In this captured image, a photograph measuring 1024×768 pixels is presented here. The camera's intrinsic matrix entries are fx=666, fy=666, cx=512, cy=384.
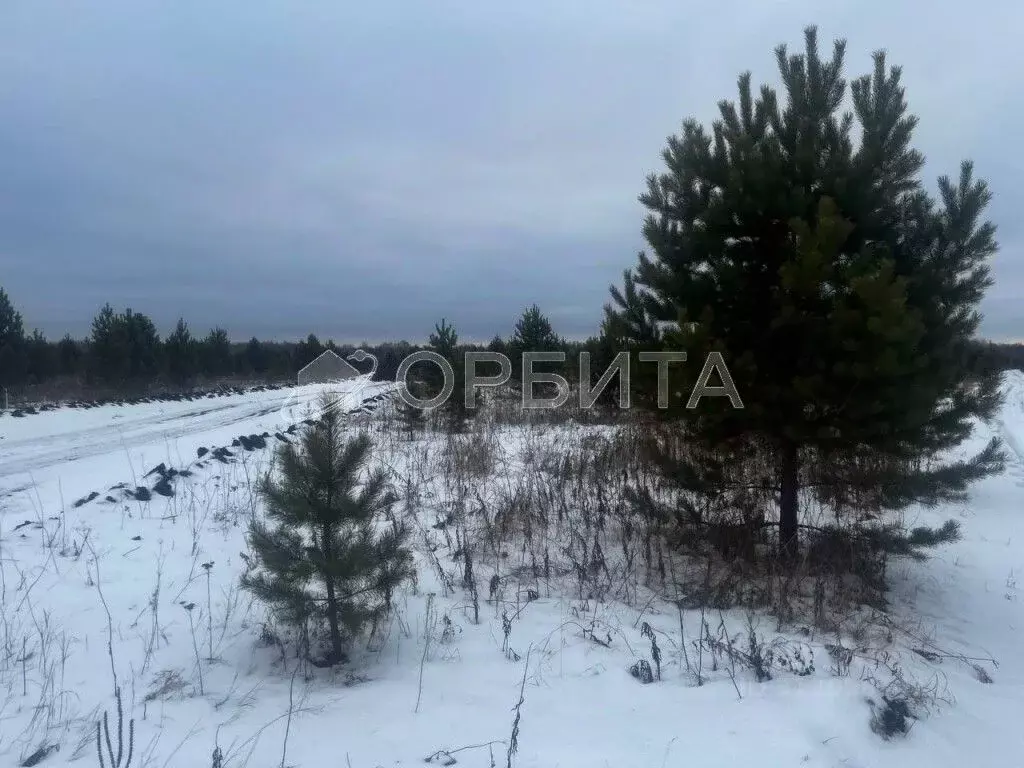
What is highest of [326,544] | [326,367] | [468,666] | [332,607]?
[326,367]

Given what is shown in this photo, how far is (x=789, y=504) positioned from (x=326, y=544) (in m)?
3.73

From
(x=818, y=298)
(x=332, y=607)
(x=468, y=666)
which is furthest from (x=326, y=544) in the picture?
(x=818, y=298)

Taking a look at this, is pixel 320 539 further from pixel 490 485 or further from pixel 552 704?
pixel 490 485

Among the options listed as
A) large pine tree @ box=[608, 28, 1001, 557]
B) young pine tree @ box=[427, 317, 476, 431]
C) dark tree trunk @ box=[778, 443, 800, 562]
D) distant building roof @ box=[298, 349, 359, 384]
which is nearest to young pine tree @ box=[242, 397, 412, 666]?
large pine tree @ box=[608, 28, 1001, 557]

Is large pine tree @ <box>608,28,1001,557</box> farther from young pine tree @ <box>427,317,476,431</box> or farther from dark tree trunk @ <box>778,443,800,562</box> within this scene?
young pine tree @ <box>427,317,476,431</box>

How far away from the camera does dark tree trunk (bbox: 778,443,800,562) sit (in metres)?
5.14

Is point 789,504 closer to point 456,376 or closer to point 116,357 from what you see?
point 456,376

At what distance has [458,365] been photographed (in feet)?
41.0

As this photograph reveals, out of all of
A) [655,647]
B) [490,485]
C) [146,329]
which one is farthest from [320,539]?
[146,329]

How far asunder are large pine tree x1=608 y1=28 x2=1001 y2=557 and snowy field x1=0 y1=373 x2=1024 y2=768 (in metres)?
1.12

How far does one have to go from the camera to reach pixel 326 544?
3.44 metres

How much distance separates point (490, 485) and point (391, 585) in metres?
3.90

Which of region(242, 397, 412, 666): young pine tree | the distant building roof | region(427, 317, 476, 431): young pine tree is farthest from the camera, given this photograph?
the distant building roof

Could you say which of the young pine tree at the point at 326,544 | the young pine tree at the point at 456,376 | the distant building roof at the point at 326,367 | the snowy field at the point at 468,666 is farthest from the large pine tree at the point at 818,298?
the distant building roof at the point at 326,367
